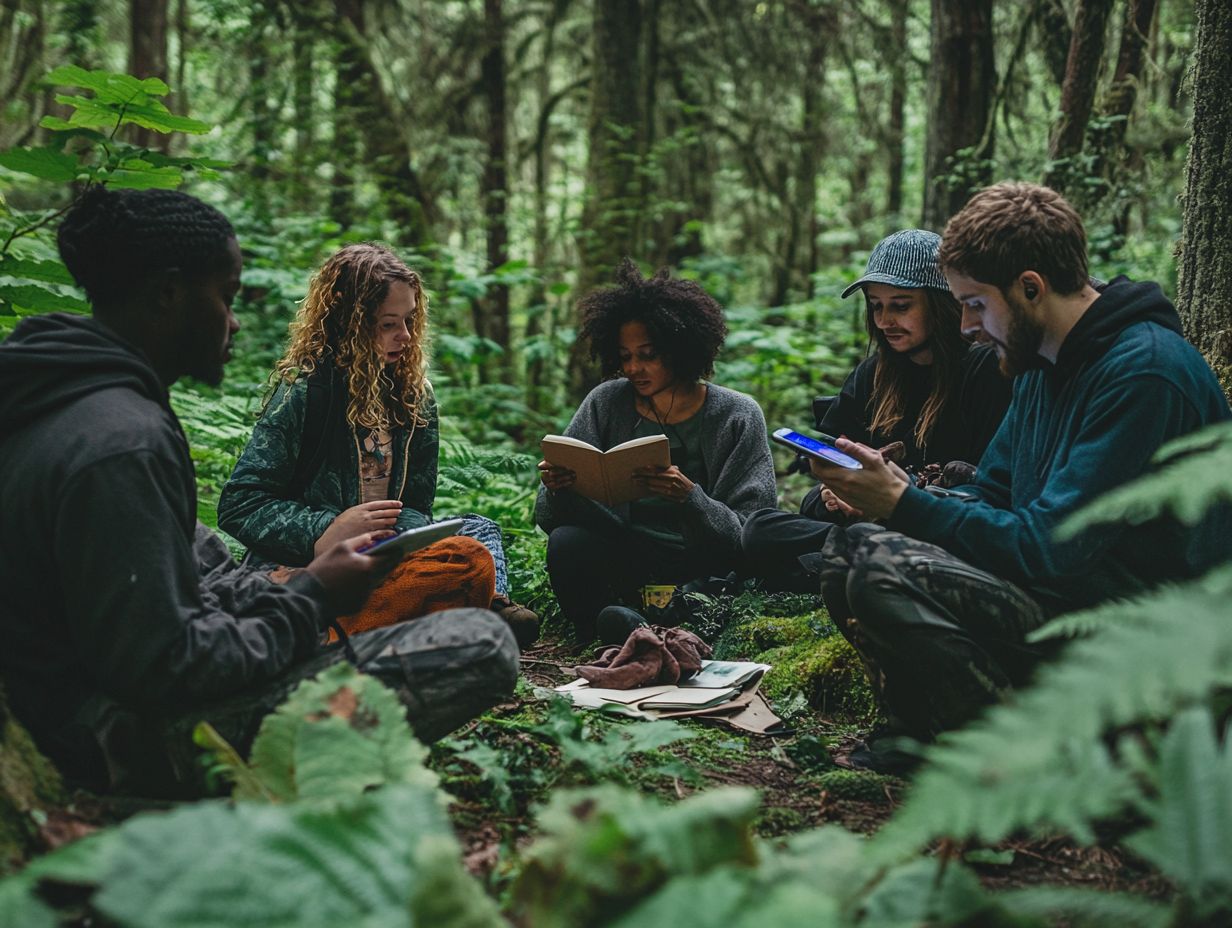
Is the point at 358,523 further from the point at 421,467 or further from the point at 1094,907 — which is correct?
the point at 1094,907

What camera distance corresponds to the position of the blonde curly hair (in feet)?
13.4

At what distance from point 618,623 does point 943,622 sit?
1.96m

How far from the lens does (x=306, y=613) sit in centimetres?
235

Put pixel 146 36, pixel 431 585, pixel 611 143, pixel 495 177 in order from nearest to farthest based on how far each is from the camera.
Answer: pixel 431 585, pixel 611 143, pixel 146 36, pixel 495 177

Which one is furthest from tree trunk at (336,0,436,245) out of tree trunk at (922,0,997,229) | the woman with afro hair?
the woman with afro hair

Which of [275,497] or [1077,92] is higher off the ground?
[1077,92]

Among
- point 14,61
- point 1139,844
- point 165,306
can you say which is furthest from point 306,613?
point 14,61

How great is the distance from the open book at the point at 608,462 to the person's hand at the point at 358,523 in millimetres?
1127

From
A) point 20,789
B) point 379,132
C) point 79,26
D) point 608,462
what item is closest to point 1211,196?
point 608,462

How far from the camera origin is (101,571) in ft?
6.49

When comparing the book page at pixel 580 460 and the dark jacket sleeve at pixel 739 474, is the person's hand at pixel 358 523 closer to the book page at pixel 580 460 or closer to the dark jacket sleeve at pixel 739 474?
the book page at pixel 580 460

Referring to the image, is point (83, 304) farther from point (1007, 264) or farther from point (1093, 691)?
point (1093, 691)

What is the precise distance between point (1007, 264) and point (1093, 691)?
2.12 meters

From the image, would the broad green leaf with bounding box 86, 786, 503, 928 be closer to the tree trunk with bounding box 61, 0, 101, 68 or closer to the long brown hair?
the long brown hair
